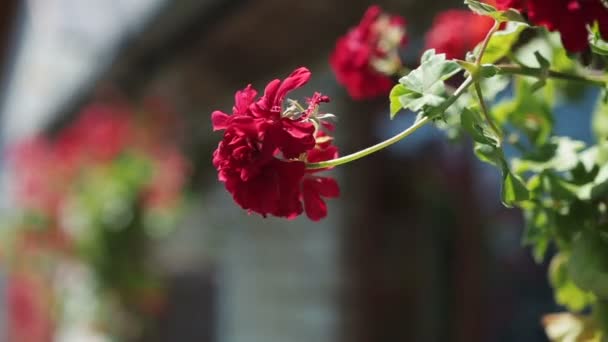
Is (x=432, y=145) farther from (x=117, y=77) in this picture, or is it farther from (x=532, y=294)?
(x=117, y=77)

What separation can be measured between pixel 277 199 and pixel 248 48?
1.72m

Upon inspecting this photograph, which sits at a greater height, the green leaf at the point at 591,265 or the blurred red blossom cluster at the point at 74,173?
the blurred red blossom cluster at the point at 74,173

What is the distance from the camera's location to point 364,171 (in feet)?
7.06

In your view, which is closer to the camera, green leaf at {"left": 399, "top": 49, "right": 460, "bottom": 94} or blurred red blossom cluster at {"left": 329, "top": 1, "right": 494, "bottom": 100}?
green leaf at {"left": 399, "top": 49, "right": 460, "bottom": 94}

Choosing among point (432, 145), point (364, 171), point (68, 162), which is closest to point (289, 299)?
point (364, 171)

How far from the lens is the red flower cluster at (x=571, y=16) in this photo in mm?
416

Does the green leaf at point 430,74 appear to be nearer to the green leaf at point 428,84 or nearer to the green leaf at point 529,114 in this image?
the green leaf at point 428,84

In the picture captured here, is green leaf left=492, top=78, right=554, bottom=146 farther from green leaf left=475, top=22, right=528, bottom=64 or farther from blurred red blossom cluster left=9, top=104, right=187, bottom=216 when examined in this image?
blurred red blossom cluster left=9, top=104, right=187, bottom=216

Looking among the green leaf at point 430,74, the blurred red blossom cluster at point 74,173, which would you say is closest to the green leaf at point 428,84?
the green leaf at point 430,74

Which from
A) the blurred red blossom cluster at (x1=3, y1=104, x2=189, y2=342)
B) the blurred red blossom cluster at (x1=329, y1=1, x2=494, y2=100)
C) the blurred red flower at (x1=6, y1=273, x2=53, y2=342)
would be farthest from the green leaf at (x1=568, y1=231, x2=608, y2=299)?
the blurred red flower at (x1=6, y1=273, x2=53, y2=342)

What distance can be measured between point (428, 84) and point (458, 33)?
1.09 ft

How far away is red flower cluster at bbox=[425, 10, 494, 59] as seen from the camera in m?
0.76

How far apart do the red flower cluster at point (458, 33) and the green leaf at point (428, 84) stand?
29 cm

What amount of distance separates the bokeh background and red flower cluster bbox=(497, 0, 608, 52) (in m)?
1.24
